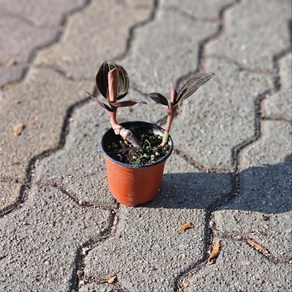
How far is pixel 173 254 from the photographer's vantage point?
201cm

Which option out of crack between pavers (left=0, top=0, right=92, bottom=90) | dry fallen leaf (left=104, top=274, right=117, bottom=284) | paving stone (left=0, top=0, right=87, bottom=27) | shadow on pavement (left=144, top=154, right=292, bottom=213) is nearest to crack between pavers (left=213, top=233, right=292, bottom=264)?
shadow on pavement (left=144, top=154, right=292, bottom=213)

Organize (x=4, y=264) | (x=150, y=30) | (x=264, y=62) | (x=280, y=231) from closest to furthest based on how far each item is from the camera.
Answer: (x=4, y=264) → (x=280, y=231) → (x=264, y=62) → (x=150, y=30)

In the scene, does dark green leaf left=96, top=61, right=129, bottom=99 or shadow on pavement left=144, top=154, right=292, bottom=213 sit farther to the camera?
shadow on pavement left=144, top=154, right=292, bottom=213

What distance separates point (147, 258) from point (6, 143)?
0.77m

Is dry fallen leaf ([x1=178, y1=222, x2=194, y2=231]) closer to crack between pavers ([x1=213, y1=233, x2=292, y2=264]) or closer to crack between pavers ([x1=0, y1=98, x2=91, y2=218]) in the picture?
crack between pavers ([x1=213, y1=233, x2=292, y2=264])

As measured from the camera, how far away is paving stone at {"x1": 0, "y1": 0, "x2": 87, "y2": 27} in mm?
3086

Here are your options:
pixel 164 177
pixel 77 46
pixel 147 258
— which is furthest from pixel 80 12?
pixel 147 258

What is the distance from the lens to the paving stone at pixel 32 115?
232cm

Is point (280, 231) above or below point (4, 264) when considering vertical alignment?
below

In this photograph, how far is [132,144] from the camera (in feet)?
6.72

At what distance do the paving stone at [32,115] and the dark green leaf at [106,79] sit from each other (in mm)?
494

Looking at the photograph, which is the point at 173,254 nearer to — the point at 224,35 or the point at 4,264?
the point at 4,264

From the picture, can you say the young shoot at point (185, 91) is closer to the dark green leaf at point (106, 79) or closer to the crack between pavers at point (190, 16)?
the dark green leaf at point (106, 79)

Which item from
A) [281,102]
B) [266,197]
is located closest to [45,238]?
[266,197]
